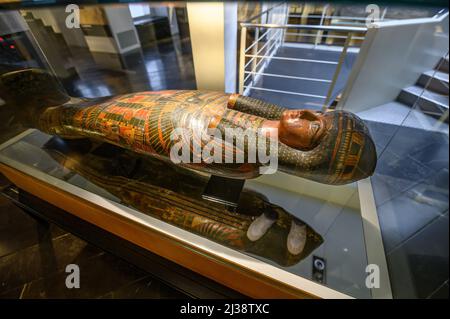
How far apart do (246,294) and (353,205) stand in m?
0.77

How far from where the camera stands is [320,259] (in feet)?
3.26

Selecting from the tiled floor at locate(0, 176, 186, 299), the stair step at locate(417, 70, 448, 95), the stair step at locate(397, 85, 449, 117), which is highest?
the stair step at locate(417, 70, 448, 95)

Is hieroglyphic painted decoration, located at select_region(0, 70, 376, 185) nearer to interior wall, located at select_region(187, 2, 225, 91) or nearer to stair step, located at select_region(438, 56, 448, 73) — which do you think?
stair step, located at select_region(438, 56, 448, 73)

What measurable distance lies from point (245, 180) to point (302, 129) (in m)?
0.69

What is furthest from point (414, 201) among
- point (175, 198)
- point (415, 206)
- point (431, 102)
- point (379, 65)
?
point (379, 65)

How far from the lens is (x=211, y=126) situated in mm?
866

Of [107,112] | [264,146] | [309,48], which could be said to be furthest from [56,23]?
[309,48]

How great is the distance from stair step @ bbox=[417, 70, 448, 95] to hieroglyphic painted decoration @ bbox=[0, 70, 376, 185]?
203mm

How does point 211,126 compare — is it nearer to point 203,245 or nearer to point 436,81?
point 203,245

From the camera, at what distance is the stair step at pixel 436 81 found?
56 centimetres

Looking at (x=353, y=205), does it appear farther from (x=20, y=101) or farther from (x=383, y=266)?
(x=20, y=101)

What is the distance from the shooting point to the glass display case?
0.77 metres

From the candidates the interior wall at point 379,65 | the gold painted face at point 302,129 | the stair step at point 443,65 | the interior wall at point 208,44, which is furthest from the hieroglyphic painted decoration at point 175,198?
the interior wall at point 379,65

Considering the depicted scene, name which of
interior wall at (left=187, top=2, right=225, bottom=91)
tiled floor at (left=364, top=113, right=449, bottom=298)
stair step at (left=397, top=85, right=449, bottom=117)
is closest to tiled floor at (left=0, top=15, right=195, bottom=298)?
interior wall at (left=187, top=2, right=225, bottom=91)
